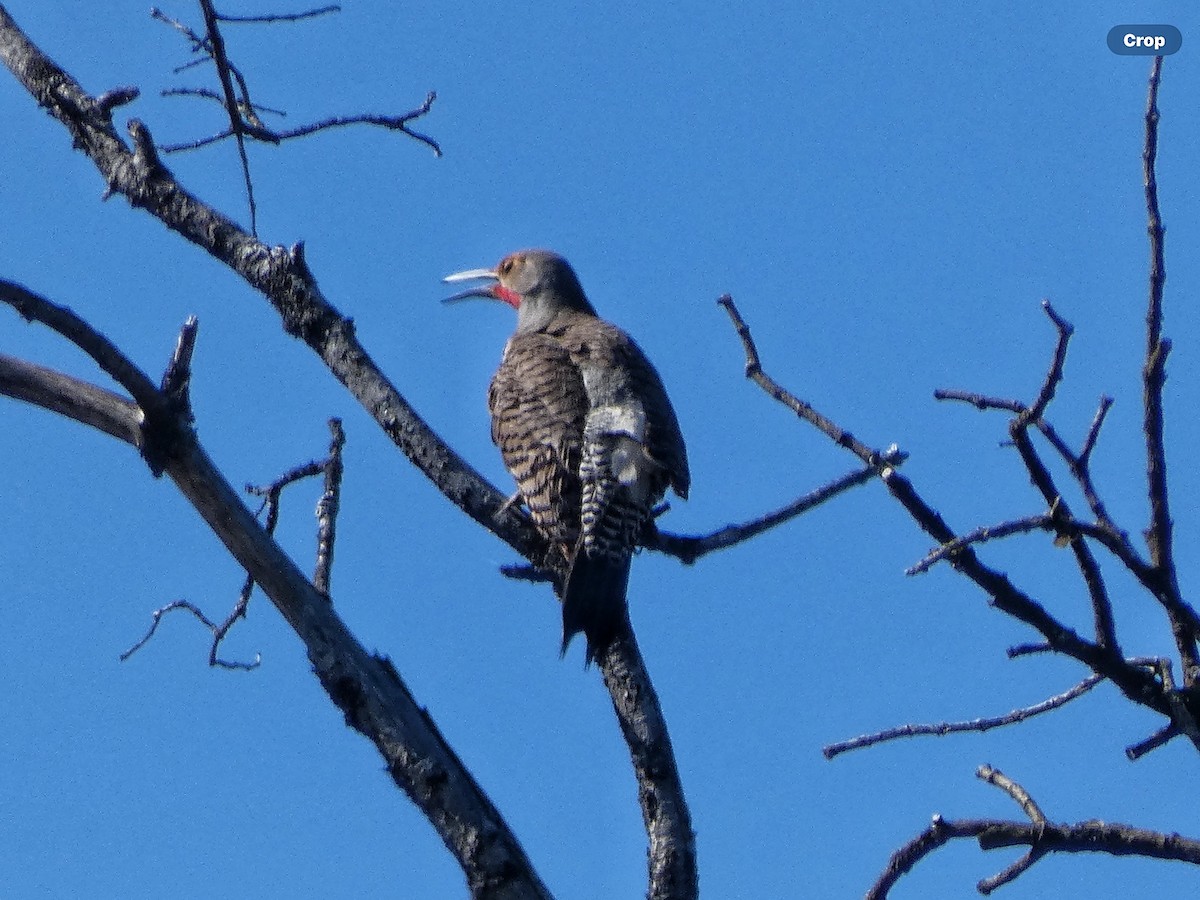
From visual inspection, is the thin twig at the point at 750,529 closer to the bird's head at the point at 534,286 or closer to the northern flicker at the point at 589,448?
the northern flicker at the point at 589,448

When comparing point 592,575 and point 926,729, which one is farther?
point 592,575

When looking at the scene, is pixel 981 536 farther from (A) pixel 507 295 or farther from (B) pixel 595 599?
(A) pixel 507 295

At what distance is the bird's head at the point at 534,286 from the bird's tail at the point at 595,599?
2554 millimetres

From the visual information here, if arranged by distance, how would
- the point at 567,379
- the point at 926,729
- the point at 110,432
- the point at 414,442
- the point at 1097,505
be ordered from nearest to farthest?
the point at 1097,505, the point at 926,729, the point at 110,432, the point at 414,442, the point at 567,379

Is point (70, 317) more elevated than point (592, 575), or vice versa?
point (70, 317)

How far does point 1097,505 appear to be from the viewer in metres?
2.81

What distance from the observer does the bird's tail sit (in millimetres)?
4359

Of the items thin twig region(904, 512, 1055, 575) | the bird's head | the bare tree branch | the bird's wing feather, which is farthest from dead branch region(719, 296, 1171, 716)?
the bird's head

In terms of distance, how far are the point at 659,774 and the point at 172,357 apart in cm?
148

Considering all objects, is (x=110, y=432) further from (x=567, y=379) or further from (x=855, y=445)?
(x=567, y=379)

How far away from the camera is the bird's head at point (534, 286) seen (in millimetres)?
7199

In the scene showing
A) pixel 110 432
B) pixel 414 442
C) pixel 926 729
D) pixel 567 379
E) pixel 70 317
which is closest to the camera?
pixel 926 729

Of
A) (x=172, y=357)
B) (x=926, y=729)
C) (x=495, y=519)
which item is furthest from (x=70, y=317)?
(x=926, y=729)

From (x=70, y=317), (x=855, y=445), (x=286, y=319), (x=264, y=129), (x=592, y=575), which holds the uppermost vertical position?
(x=264, y=129)
